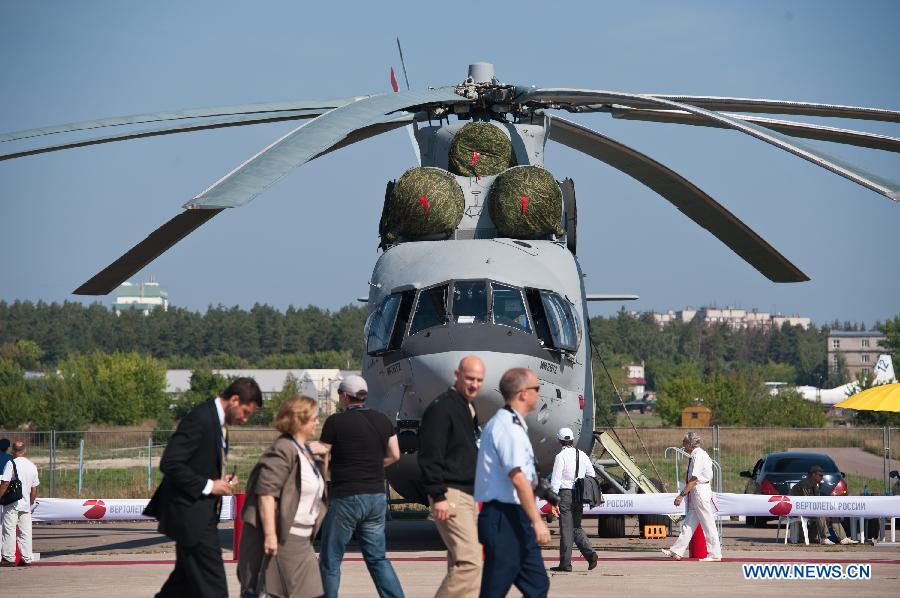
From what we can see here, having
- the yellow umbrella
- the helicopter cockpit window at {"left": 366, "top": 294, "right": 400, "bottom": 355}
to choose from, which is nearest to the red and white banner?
the yellow umbrella

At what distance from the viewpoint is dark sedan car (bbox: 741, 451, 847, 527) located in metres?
23.6

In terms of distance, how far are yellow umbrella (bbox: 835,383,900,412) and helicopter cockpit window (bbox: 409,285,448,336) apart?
825 centimetres

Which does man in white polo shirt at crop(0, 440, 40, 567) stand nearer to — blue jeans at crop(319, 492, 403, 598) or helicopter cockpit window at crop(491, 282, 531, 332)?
helicopter cockpit window at crop(491, 282, 531, 332)

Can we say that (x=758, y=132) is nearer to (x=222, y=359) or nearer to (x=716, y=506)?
(x=716, y=506)

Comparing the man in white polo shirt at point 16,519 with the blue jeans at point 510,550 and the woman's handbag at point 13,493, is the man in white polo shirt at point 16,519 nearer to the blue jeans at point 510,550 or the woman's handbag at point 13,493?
the woman's handbag at point 13,493

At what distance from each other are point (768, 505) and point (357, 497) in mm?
9941

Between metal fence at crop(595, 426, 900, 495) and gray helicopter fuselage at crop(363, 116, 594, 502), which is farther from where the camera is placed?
metal fence at crop(595, 426, 900, 495)

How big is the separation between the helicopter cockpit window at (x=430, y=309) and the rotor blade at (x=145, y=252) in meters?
2.70

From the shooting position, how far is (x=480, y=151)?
1672cm

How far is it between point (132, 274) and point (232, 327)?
136 m

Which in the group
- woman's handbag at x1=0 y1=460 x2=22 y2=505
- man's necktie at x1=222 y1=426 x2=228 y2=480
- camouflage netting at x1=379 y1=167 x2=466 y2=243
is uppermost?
camouflage netting at x1=379 y1=167 x2=466 y2=243

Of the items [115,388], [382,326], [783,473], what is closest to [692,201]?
[382,326]

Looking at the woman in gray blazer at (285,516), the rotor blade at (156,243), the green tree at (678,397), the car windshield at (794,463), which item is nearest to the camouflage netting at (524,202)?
the rotor blade at (156,243)

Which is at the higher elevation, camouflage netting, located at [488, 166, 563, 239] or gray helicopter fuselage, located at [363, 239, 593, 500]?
camouflage netting, located at [488, 166, 563, 239]
